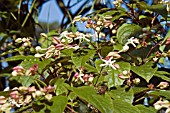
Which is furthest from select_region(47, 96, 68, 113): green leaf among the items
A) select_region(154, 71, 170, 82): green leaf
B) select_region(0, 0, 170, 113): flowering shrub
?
select_region(154, 71, 170, 82): green leaf

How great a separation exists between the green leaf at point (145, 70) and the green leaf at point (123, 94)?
0.04m

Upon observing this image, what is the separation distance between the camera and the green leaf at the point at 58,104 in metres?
0.64

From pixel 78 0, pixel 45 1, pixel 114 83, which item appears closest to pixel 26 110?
pixel 114 83

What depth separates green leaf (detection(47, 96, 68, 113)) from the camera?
64 cm

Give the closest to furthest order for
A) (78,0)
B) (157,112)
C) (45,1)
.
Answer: (157,112) < (78,0) < (45,1)

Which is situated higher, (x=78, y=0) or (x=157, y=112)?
(x=78, y=0)

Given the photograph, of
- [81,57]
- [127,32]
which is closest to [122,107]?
[81,57]

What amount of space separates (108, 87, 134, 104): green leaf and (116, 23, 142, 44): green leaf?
0.19 m

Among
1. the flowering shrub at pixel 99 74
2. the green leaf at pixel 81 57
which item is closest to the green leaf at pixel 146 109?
the flowering shrub at pixel 99 74

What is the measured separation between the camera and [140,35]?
34.0 inches

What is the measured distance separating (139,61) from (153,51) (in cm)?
4

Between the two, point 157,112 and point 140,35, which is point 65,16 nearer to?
point 140,35

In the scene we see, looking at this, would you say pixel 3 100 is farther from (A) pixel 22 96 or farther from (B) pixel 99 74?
(B) pixel 99 74

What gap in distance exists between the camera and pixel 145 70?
75cm
